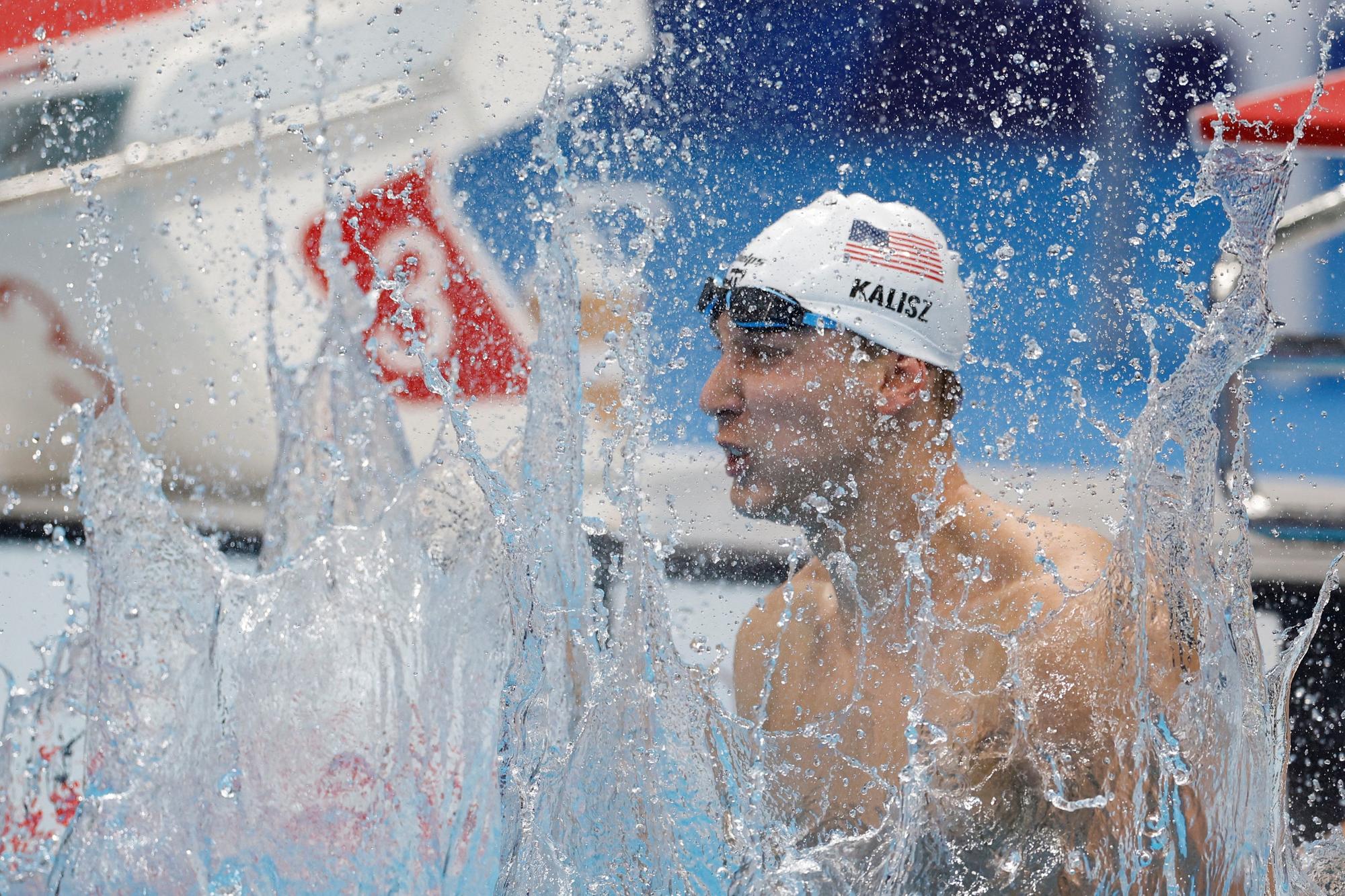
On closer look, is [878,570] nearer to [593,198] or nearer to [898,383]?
[898,383]

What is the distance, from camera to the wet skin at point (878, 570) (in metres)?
1.39

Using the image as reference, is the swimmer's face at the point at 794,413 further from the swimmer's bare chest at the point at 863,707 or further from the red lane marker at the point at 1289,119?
the red lane marker at the point at 1289,119

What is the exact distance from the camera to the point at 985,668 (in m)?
1.39

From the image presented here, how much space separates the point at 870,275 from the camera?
1555 mm

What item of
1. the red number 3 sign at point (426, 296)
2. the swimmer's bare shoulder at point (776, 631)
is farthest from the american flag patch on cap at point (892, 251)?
the red number 3 sign at point (426, 296)

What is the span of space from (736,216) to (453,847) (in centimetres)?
248

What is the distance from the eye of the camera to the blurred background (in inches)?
133

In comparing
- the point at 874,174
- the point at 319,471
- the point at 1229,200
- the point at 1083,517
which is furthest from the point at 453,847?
the point at 874,174

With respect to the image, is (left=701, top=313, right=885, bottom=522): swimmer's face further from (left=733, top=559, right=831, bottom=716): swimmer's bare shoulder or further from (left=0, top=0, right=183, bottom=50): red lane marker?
(left=0, top=0, right=183, bottom=50): red lane marker

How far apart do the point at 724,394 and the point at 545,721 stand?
17.9 inches

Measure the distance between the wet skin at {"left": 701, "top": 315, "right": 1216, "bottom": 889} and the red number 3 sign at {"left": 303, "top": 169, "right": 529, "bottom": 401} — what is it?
84.1 inches

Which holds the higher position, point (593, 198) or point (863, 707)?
point (593, 198)

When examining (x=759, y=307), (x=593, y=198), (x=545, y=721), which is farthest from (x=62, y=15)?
(x=545, y=721)

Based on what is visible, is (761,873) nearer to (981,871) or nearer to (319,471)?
(981,871)
